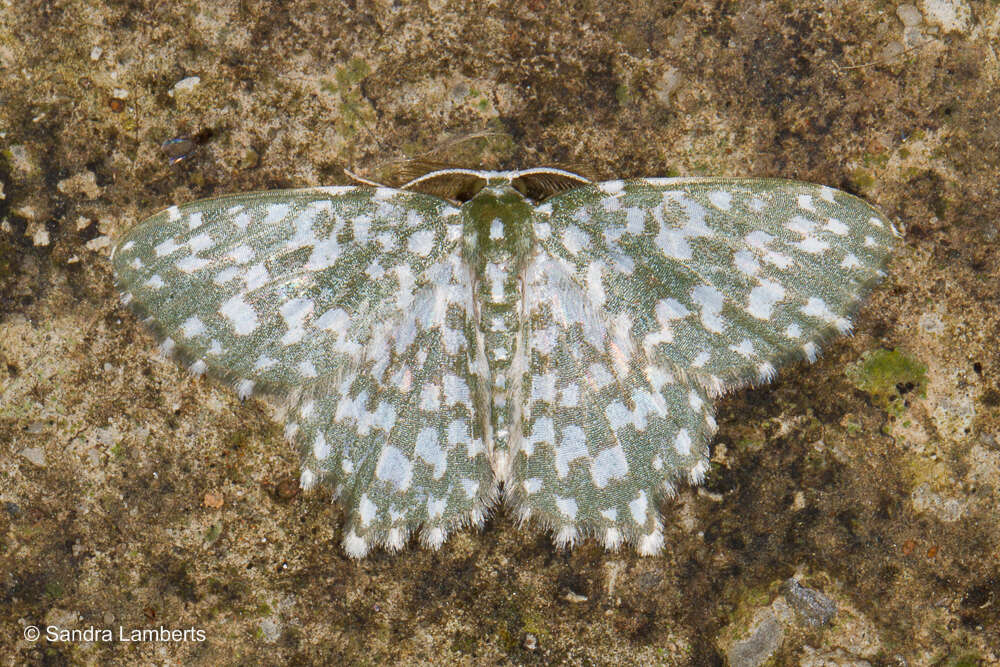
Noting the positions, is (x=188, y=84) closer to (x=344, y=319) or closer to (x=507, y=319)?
(x=344, y=319)

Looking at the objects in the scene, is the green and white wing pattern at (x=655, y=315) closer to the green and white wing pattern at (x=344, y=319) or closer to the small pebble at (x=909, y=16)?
the green and white wing pattern at (x=344, y=319)

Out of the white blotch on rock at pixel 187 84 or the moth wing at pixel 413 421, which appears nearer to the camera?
the moth wing at pixel 413 421

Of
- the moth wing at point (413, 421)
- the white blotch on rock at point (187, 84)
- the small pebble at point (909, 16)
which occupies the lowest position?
the moth wing at point (413, 421)

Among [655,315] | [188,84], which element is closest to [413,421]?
[655,315]

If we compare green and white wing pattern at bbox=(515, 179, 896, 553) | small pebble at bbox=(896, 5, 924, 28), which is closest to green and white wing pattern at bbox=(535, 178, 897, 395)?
green and white wing pattern at bbox=(515, 179, 896, 553)

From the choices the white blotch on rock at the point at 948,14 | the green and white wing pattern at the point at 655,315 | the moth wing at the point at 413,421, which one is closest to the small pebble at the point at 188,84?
the moth wing at the point at 413,421

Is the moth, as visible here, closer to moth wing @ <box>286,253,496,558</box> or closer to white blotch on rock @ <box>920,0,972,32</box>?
moth wing @ <box>286,253,496,558</box>
